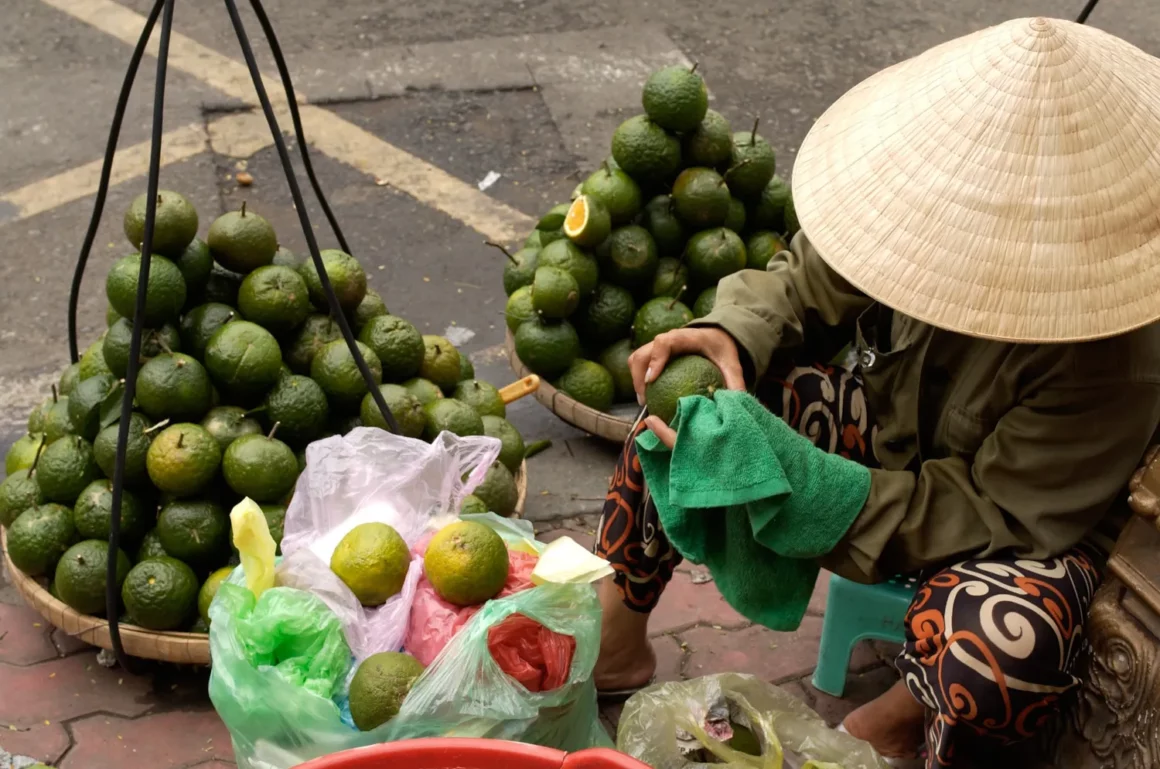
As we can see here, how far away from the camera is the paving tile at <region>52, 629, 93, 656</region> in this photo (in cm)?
256

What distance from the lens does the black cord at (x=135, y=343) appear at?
2.01 meters

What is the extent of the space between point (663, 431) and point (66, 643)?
154 centimetres

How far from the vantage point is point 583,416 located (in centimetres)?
303

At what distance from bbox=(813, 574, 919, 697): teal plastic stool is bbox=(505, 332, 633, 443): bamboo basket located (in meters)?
0.79

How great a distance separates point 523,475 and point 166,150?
2653 mm

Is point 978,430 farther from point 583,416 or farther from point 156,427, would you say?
point 156,427

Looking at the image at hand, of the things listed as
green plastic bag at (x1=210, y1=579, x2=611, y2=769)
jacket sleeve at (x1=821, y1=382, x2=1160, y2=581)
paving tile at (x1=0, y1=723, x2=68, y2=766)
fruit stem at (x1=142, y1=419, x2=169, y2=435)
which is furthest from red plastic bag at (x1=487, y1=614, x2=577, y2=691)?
paving tile at (x1=0, y1=723, x2=68, y2=766)

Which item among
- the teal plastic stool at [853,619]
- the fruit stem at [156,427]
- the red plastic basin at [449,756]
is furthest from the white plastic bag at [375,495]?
the teal plastic stool at [853,619]

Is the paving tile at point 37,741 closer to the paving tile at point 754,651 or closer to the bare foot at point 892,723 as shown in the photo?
the paving tile at point 754,651

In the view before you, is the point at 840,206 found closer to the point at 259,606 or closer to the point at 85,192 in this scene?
the point at 259,606

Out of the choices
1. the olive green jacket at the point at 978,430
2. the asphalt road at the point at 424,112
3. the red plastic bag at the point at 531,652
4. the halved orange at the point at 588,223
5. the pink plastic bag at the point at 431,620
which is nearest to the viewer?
the olive green jacket at the point at 978,430

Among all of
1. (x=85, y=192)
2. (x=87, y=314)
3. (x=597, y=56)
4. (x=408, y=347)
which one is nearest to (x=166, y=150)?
(x=85, y=192)

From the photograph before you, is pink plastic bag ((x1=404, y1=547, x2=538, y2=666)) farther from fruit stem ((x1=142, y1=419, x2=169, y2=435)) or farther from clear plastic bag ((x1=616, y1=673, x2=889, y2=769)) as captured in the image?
fruit stem ((x1=142, y1=419, x2=169, y2=435))

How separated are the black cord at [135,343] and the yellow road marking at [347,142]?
226 cm
